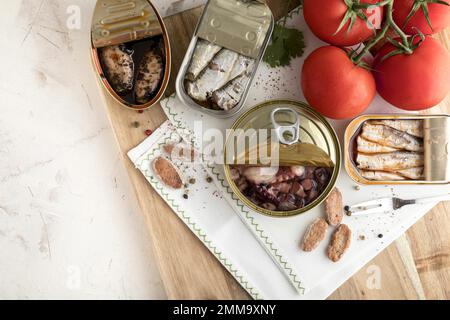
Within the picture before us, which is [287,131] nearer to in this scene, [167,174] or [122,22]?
[167,174]

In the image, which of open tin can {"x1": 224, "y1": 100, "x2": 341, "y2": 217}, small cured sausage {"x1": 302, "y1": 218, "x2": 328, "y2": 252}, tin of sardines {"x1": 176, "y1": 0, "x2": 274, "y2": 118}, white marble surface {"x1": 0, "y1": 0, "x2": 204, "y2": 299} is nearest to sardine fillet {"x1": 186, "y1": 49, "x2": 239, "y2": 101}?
tin of sardines {"x1": 176, "y1": 0, "x2": 274, "y2": 118}

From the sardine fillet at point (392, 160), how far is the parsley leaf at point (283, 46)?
31 cm

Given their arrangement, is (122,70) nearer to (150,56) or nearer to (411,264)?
(150,56)

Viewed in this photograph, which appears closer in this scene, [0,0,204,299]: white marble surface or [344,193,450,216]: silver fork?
[344,193,450,216]: silver fork

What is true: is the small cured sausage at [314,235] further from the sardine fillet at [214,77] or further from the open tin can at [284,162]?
the sardine fillet at [214,77]

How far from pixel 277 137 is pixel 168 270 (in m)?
0.46

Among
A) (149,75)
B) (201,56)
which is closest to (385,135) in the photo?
(201,56)

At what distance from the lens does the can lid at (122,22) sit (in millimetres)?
1142

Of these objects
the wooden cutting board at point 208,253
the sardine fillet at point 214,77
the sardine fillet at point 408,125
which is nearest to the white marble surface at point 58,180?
the wooden cutting board at point 208,253

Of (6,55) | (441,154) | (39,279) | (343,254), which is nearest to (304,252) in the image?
(343,254)

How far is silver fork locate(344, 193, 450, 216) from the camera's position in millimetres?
1199

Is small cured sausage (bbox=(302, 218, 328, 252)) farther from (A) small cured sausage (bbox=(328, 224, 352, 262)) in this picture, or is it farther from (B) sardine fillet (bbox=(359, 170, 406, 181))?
(B) sardine fillet (bbox=(359, 170, 406, 181))

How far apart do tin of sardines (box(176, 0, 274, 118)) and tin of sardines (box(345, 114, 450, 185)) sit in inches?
11.7

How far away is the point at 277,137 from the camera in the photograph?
1119 millimetres
